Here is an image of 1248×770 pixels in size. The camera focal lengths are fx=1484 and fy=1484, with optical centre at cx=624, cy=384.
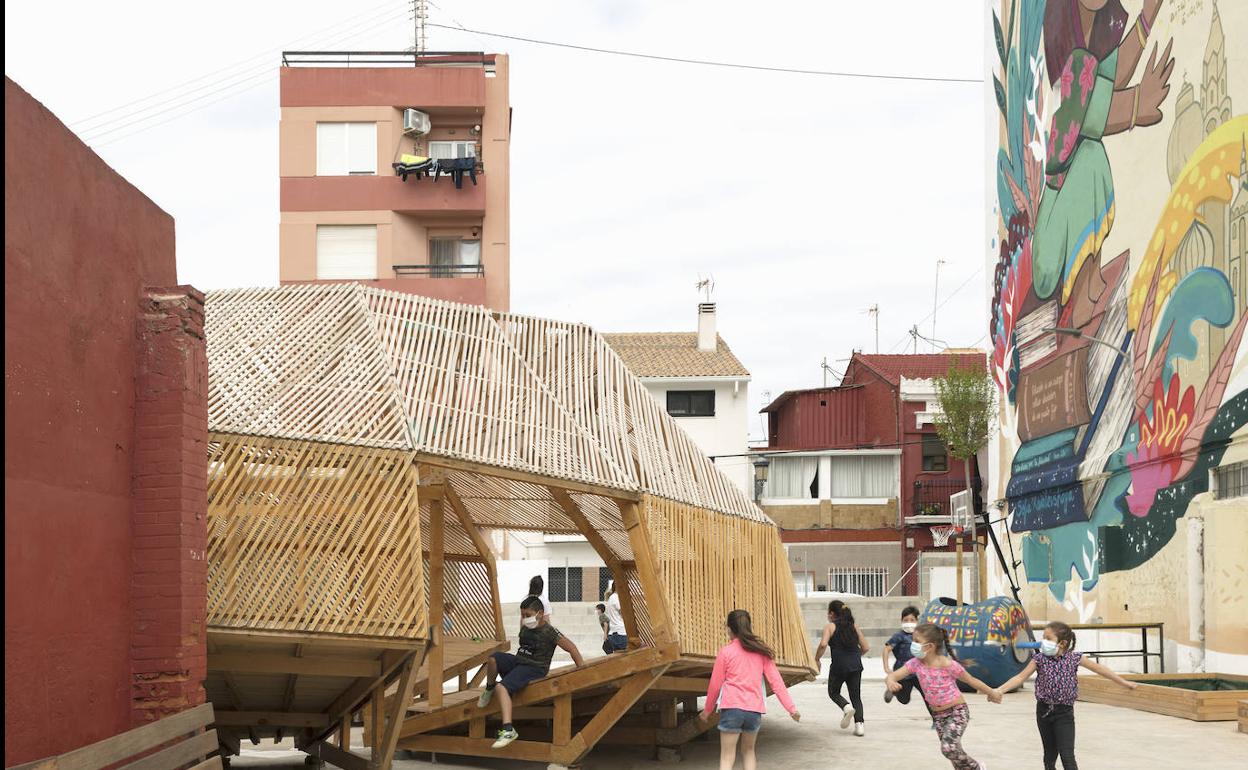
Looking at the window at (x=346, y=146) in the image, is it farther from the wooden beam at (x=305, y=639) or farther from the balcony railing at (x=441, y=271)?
the wooden beam at (x=305, y=639)

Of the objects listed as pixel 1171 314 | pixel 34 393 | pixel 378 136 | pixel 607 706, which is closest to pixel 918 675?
pixel 607 706

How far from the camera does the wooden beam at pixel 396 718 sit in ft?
43.8

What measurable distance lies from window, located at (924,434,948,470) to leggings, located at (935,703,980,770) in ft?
139

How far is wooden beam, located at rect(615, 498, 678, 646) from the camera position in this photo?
14438 millimetres

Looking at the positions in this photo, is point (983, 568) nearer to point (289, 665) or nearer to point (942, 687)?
point (942, 687)

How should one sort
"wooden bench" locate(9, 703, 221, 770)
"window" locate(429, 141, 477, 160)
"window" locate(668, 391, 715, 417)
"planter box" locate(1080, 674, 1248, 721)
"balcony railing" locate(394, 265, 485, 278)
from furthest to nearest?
"window" locate(668, 391, 715, 417) → "window" locate(429, 141, 477, 160) → "balcony railing" locate(394, 265, 485, 278) → "planter box" locate(1080, 674, 1248, 721) → "wooden bench" locate(9, 703, 221, 770)

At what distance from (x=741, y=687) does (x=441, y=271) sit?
106 feet

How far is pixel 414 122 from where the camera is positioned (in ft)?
138

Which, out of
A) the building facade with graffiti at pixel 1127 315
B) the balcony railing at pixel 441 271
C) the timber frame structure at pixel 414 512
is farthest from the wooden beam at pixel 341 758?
the balcony railing at pixel 441 271

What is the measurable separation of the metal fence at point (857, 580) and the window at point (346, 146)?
2202cm

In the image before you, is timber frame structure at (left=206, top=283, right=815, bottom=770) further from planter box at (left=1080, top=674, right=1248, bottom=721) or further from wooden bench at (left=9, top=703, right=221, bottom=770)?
planter box at (left=1080, top=674, right=1248, bottom=721)

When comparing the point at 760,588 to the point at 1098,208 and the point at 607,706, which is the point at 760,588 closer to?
the point at 607,706

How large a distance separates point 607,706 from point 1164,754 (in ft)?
19.6

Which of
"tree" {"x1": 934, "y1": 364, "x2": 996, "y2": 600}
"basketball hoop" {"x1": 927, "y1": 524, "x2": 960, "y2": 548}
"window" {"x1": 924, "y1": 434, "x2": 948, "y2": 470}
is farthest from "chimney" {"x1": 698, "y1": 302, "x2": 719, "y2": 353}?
"tree" {"x1": 934, "y1": 364, "x2": 996, "y2": 600}
